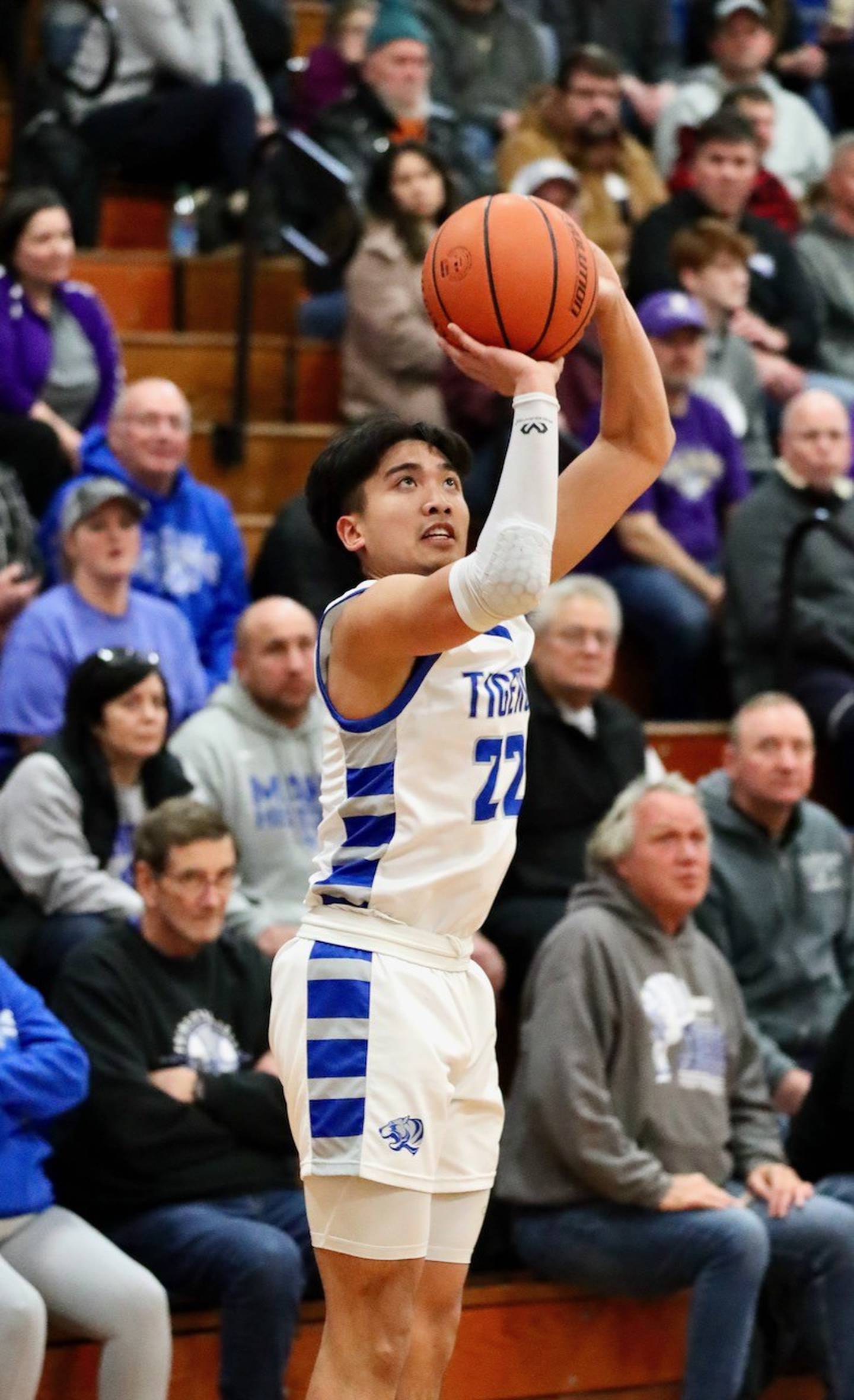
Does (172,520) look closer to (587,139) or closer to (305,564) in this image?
(305,564)

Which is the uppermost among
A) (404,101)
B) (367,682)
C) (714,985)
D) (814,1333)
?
(404,101)

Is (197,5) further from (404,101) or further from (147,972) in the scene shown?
(147,972)

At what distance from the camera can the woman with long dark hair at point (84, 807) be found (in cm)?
479

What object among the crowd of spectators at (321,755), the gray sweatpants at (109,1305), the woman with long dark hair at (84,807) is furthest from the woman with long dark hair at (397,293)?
the gray sweatpants at (109,1305)

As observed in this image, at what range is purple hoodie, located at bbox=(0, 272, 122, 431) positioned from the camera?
20.3ft

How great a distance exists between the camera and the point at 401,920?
→ 301 cm

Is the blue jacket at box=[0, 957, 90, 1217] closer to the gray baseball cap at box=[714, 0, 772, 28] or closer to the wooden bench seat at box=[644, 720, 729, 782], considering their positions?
the wooden bench seat at box=[644, 720, 729, 782]

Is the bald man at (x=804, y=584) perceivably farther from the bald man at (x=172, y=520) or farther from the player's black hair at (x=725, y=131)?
the player's black hair at (x=725, y=131)

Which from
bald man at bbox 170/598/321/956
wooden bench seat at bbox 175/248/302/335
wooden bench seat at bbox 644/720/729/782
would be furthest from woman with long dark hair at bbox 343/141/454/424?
bald man at bbox 170/598/321/956

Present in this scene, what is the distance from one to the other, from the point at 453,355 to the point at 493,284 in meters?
0.11

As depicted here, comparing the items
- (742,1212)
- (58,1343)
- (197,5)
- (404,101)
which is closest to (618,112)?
(404,101)

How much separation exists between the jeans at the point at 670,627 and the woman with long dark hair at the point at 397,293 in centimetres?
88

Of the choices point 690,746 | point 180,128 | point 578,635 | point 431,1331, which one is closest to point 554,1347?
point 431,1331

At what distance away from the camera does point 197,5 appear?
7.59 metres
